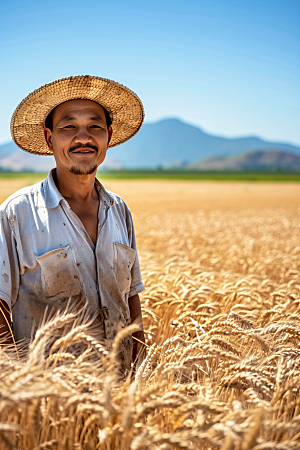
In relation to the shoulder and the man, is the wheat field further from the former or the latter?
the shoulder

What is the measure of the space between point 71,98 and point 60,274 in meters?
1.17

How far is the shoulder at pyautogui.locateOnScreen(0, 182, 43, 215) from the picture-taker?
222 cm

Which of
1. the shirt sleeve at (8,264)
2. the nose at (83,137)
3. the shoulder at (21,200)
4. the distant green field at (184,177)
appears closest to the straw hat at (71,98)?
the nose at (83,137)

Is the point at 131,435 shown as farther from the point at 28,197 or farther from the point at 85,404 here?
the point at 28,197

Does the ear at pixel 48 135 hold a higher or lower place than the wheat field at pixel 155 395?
higher

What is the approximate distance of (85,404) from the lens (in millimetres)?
1290

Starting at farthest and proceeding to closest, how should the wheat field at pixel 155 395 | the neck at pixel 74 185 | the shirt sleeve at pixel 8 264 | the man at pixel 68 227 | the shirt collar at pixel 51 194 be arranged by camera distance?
the neck at pixel 74 185 → the shirt collar at pixel 51 194 → the man at pixel 68 227 → the shirt sleeve at pixel 8 264 → the wheat field at pixel 155 395

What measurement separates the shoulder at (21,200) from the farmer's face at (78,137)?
24 centimetres

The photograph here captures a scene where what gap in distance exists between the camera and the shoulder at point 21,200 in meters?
2.22

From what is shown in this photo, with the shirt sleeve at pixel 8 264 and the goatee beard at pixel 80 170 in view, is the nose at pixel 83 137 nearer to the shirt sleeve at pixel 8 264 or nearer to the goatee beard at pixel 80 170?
the goatee beard at pixel 80 170

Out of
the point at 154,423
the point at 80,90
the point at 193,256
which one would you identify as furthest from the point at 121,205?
the point at 193,256

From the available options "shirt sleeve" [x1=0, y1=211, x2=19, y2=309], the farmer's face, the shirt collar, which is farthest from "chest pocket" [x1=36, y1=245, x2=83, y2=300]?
the farmer's face

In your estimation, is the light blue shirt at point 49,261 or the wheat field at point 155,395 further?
the light blue shirt at point 49,261

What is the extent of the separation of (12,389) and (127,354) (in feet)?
4.87
